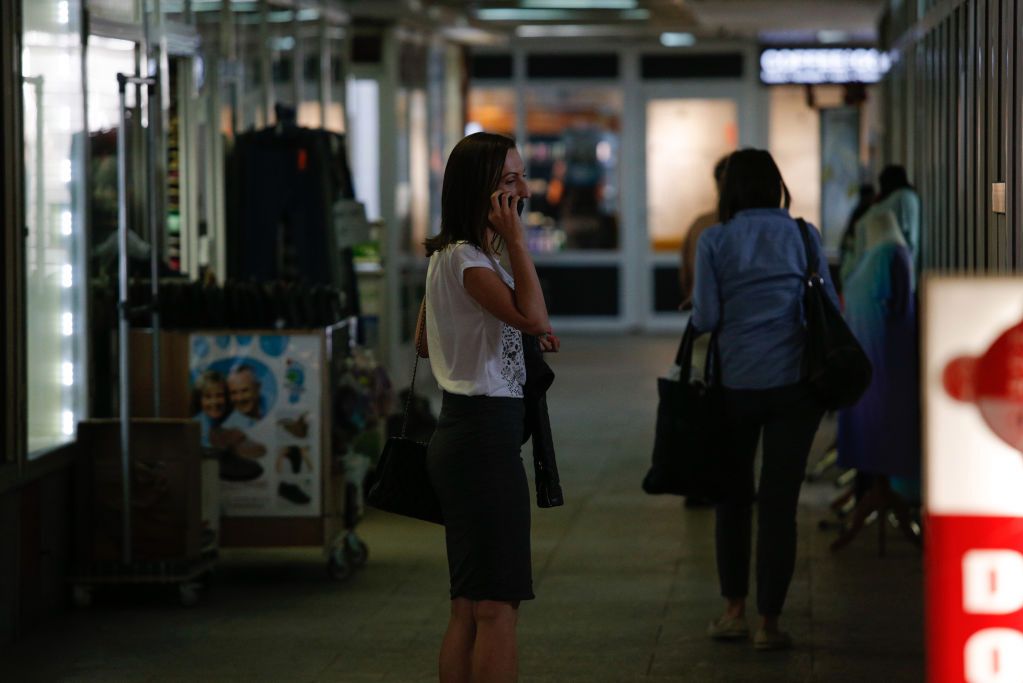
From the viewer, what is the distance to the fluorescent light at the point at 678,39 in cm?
1895

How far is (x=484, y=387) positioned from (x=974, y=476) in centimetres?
150

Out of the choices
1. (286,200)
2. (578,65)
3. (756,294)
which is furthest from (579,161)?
(756,294)

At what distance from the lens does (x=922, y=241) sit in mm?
9117

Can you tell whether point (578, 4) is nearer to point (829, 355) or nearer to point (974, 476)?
point (829, 355)

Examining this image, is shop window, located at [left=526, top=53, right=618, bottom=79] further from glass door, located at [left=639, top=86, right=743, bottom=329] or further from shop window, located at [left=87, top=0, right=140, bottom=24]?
shop window, located at [left=87, top=0, right=140, bottom=24]

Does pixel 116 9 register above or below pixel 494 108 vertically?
below

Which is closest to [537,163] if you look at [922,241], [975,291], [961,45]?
[922,241]

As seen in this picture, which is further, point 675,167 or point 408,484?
point 675,167

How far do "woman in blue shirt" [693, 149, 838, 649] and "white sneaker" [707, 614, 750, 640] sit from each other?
110 millimetres

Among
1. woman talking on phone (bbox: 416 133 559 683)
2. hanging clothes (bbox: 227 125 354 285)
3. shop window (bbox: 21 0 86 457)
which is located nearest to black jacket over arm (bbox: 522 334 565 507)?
woman talking on phone (bbox: 416 133 559 683)

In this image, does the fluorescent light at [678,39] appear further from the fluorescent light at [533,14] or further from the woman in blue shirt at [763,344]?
the woman in blue shirt at [763,344]

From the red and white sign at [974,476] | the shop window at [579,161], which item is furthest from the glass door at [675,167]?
the red and white sign at [974,476]

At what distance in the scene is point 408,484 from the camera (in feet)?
14.1

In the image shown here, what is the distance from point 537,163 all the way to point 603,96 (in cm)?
108
